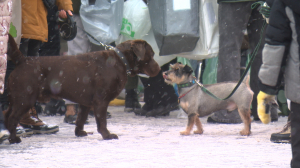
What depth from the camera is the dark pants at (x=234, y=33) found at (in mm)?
5398

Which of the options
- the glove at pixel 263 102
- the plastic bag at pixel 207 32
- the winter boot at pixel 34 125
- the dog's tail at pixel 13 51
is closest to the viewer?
the glove at pixel 263 102

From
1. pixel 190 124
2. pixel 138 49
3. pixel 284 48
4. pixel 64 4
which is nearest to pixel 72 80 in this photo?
pixel 138 49

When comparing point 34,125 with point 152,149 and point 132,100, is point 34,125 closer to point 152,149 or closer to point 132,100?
point 152,149

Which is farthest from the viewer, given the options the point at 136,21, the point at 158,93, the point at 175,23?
the point at 158,93

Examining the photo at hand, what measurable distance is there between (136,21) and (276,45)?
379 cm

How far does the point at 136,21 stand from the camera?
19.3ft

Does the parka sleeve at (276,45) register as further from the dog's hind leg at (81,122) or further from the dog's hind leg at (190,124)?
the dog's hind leg at (81,122)

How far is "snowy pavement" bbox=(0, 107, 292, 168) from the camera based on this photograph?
3.34 metres

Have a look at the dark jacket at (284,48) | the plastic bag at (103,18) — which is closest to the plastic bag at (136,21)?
the plastic bag at (103,18)

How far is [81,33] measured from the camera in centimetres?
618

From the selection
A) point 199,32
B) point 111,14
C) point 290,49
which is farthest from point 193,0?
point 290,49

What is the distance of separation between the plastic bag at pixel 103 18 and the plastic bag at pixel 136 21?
0.29 feet

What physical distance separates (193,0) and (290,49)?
3345mm

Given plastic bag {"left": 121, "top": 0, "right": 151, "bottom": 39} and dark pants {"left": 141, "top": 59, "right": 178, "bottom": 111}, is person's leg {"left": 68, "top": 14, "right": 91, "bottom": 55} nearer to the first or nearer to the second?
plastic bag {"left": 121, "top": 0, "right": 151, "bottom": 39}
